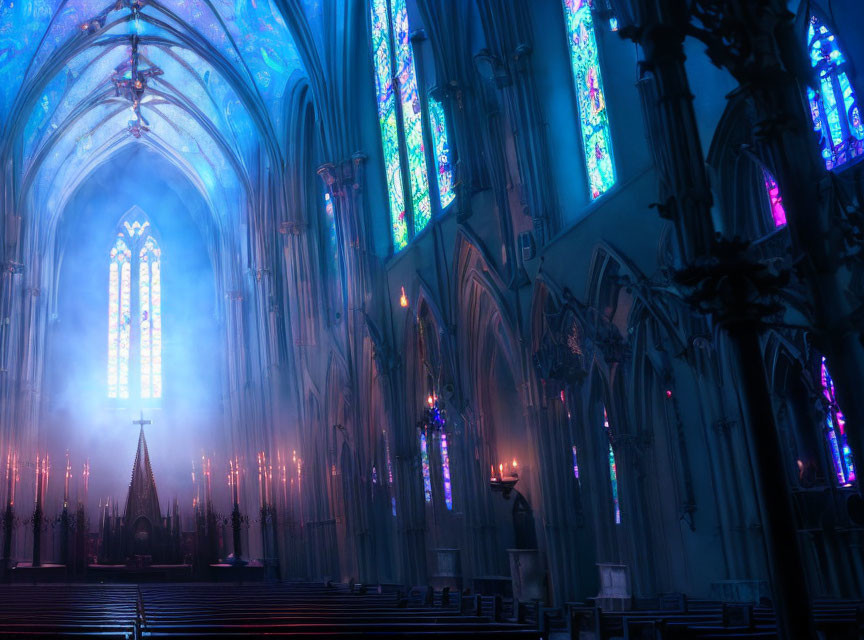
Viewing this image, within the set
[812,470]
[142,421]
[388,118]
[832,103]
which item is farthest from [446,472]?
[142,421]

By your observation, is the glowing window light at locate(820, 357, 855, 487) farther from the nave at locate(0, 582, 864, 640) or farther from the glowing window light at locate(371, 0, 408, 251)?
the glowing window light at locate(371, 0, 408, 251)

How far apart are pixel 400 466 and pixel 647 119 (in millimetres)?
10435

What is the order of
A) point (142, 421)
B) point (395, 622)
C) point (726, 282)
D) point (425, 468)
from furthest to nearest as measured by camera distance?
point (142, 421)
point (425, 468)
point (395, 622)
point (726, 282)

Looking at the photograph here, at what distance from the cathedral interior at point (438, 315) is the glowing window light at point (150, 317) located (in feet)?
0.31

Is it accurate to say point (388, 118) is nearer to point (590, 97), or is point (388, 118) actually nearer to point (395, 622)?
point (590, 97)

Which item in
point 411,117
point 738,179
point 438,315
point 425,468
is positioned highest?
point 411,117

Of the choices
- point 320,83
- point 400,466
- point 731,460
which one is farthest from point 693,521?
point 320,83

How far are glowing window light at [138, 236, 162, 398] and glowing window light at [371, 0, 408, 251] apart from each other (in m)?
18.9

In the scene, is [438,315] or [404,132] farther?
[404,132]

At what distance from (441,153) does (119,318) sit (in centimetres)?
2283

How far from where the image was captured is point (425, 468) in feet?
64.6

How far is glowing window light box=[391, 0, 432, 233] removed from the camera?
19891 mm

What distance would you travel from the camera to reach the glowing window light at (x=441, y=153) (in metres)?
18.5

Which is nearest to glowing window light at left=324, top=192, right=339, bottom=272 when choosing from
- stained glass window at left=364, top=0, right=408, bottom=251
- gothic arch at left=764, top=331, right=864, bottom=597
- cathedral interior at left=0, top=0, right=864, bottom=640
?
cathedral interior at left=0, top=0, right=864, bottom=640
